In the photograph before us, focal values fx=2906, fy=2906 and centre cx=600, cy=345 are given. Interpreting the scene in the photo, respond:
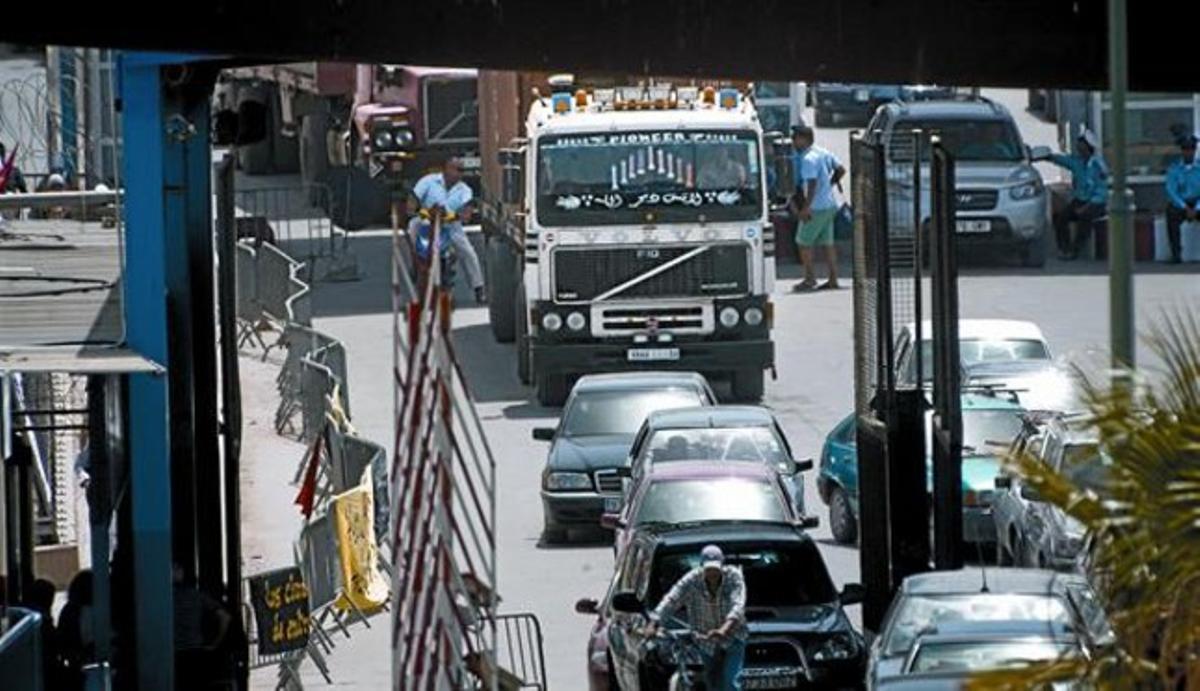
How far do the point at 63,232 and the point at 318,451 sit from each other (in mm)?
3231

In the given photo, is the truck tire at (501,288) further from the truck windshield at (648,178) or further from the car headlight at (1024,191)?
the car headlight at (1024,191)

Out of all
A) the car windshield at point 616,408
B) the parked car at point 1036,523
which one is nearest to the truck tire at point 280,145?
the car windshield at point 616,408

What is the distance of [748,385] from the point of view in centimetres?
3309

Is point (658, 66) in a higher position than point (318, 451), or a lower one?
higher

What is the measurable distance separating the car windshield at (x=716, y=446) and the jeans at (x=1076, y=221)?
19.3 meters

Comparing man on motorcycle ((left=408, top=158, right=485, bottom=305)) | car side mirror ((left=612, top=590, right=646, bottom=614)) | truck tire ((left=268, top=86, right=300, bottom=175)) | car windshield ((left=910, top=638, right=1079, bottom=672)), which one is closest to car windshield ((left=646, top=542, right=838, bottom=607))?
car side mirror ((left=612, top=590, right=646, bottom=614))

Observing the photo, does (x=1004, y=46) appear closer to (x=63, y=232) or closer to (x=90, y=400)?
(x=90, y=400)

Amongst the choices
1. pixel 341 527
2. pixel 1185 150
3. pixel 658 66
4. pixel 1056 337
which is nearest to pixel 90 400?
pixel 658 66

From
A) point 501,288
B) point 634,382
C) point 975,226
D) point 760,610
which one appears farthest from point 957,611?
point 975,226

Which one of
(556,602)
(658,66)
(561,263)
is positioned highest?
(658,66)

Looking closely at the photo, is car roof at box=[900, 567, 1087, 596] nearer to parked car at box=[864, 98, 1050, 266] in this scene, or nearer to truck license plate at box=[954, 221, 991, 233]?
parked car at box=[864, 98, 1050, 266]

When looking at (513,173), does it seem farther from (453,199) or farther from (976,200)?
(976,200)

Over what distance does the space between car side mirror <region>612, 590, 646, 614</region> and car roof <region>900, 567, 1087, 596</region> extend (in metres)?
1.85

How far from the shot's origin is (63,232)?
883 inches
